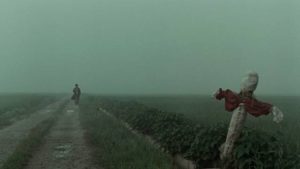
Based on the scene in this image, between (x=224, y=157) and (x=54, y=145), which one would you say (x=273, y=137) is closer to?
(x=224, y=157)

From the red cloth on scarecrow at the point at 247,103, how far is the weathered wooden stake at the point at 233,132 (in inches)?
3.6

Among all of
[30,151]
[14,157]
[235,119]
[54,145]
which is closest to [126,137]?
[54,145]

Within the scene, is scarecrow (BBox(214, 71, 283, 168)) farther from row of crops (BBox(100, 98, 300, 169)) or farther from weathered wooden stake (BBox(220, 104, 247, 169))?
row of crops (BBox(100, 98, 300, 169))

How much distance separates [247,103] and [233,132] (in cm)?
61

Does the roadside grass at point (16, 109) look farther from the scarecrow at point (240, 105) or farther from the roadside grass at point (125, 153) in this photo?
the scarecrow at point (240, 105)

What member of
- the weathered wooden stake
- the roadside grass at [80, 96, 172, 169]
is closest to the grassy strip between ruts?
the roadside grass at [80, 96, 172, 169]

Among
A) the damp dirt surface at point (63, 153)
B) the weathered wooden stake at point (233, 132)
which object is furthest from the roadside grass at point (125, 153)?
the weathered wooden stake at point (233, 132)

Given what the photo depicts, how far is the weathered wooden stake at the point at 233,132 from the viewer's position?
858cm

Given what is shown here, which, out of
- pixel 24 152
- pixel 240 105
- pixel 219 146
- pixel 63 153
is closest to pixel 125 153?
pixel 63 153

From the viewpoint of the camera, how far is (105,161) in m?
11.2

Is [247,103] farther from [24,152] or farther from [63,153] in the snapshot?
[24,152]

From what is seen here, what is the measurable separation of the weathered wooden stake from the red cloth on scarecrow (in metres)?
0.09

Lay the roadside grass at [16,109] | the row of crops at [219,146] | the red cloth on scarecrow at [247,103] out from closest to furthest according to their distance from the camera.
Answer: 1. the row of crops at [219,146]
2. the red cloth on scarecrow at [247,103]
3. the roadside grass at [16,109]

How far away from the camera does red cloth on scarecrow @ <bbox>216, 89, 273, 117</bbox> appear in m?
8.27
